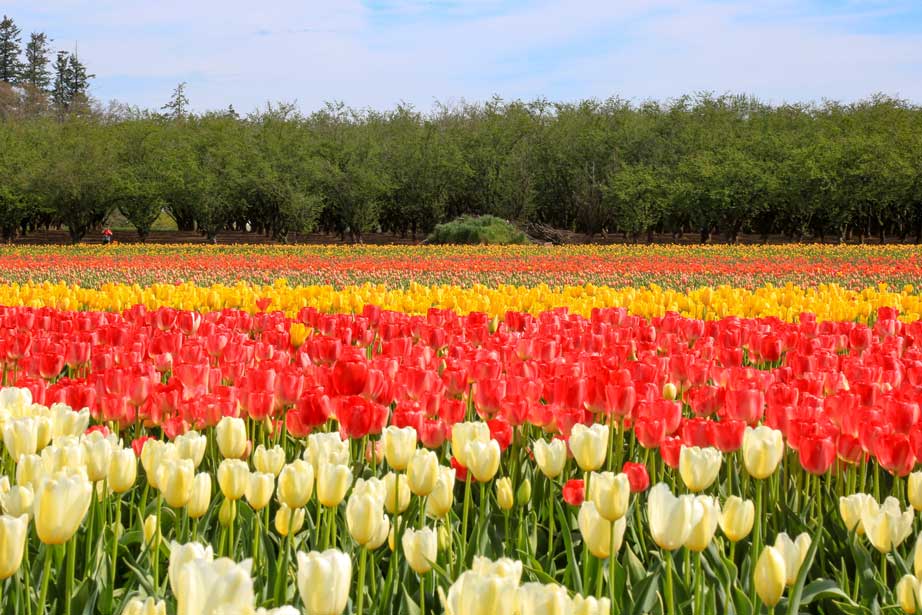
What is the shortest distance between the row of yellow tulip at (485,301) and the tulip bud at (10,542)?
4.91 meters

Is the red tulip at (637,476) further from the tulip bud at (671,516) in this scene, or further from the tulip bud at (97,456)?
the tulip bud at (97,456)

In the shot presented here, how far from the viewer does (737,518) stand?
1991 mm

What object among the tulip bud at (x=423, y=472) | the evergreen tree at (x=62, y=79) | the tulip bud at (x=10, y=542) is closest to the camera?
the tulip bud at (x=10, y=542)

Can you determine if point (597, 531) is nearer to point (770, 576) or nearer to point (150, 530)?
point (770, 576)

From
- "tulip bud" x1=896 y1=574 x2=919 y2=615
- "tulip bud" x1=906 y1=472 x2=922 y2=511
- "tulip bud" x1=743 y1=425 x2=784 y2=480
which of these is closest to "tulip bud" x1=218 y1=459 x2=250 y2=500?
"tulip bud" x1=743 y1=425 x2=784 y2=480

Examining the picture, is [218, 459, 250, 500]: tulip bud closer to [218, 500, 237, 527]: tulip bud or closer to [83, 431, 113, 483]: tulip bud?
[218, 500, 237, 527]: tulip bud

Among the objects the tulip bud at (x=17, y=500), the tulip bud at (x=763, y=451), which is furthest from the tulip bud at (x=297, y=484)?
the tulip bud at (x=763, y=451)

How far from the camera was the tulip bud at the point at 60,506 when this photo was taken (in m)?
1.70

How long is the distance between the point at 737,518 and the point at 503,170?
47.7 metres

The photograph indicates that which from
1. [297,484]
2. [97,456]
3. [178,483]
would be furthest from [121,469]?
[297,484]

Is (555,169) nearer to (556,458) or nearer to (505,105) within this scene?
(505,105)

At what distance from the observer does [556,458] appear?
233 centimetres

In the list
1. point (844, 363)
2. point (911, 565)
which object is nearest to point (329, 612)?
point (911, 565)

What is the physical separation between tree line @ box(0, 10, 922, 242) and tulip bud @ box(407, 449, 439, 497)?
135 ft
